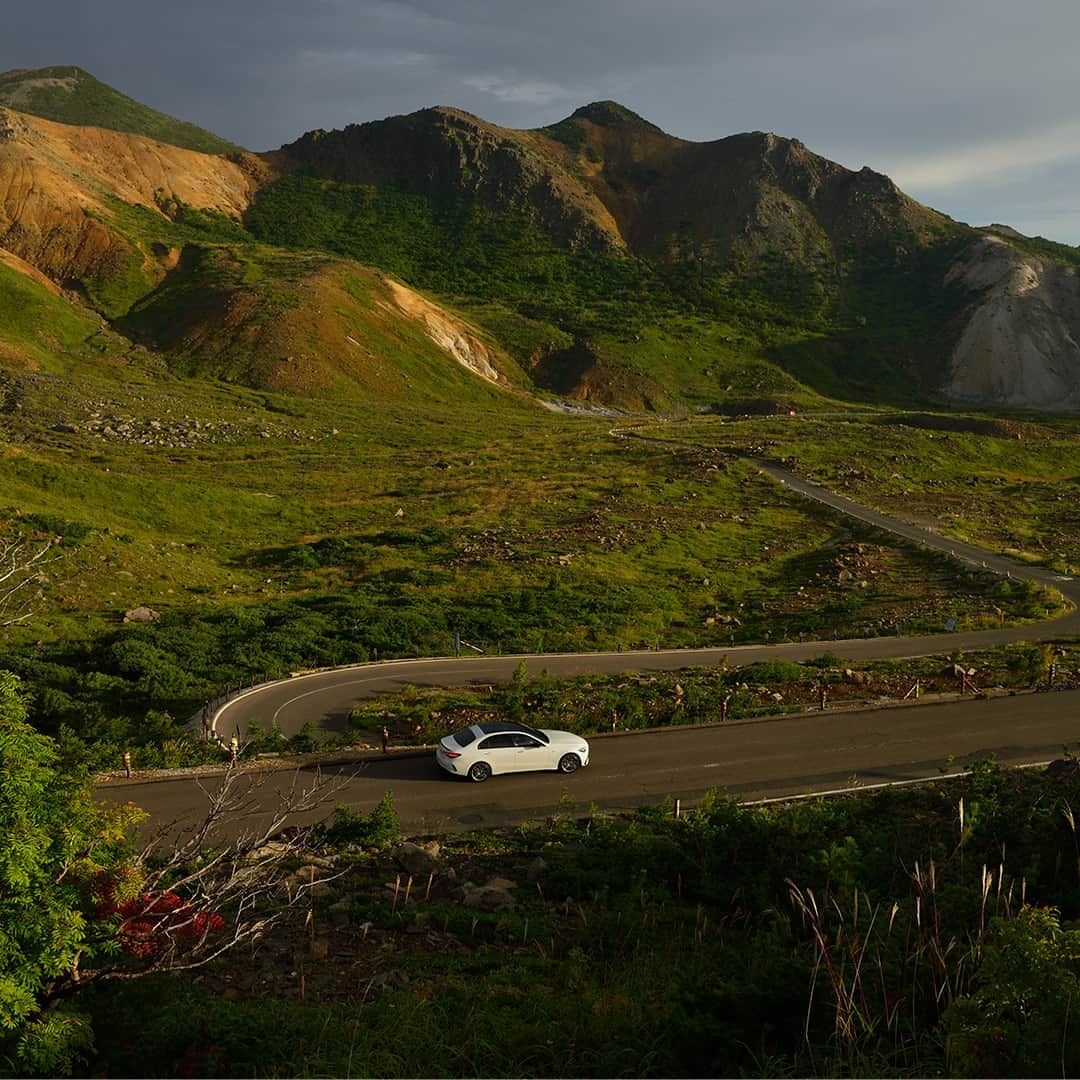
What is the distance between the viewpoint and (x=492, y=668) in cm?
2570

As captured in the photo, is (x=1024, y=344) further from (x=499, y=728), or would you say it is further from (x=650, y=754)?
(x=499, y=728)

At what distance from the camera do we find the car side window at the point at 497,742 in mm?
16641

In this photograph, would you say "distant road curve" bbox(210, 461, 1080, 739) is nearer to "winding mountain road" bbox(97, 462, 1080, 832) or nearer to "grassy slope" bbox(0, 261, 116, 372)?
"winding mountain road" bbox(97, 462, 1080, 832)

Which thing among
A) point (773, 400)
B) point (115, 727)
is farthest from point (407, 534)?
point (773, 400)

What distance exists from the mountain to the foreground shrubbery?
88005mm

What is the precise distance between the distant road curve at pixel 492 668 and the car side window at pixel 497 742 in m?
5.60

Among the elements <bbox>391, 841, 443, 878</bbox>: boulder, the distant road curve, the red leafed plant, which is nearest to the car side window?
<bbox>391, 841, 443, 878</bbox>: boulder

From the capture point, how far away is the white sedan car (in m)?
16.6

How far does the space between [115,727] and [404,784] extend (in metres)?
8.15

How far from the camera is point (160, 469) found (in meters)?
57.9

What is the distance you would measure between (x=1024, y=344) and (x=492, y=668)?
13152 centimetres

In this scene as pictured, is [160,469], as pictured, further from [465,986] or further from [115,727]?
[465,986]

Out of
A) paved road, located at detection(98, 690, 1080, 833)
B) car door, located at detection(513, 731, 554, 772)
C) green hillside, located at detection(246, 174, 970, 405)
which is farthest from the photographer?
green hillside, located at detection(246, 174, 970, 405)

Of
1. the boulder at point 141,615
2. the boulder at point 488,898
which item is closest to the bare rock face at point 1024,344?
the boulder at point 141,615
